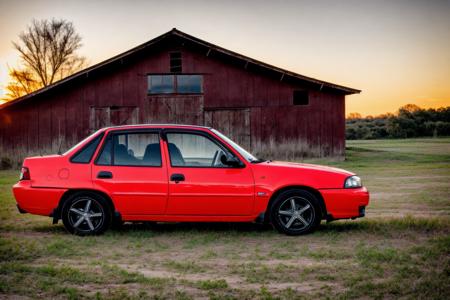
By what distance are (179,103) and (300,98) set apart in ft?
19.0

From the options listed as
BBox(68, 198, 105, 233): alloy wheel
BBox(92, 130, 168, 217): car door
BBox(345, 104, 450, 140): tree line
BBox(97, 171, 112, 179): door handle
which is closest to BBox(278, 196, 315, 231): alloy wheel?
BBox(92, 130, 168, 217): car door

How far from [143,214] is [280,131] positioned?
1947 cm

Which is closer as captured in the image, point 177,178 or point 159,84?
point 177,178

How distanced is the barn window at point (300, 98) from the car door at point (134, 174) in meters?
19.5

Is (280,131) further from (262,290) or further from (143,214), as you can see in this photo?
(262,290)

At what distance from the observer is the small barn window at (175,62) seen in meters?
26.7

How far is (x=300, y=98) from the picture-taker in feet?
89.0

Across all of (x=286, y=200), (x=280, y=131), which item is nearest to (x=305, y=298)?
(x=286, y=200)

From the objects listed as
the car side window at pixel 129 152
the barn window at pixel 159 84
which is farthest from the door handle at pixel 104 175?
the barn window at pixel 159 84

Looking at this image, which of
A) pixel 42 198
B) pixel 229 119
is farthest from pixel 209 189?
pixel 229 119

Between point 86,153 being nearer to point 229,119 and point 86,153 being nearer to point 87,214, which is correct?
point 87,214

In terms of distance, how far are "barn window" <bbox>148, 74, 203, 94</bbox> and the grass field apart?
17250 millimetres

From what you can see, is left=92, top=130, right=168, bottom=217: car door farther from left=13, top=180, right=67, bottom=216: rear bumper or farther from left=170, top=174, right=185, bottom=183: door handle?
left=13, top=180, right=67, bottom=216: rear bumper

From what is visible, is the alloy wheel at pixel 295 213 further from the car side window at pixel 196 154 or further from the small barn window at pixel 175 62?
the small barn window at pixel 175 62
